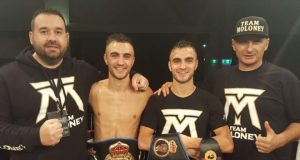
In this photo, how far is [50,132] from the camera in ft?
4.47

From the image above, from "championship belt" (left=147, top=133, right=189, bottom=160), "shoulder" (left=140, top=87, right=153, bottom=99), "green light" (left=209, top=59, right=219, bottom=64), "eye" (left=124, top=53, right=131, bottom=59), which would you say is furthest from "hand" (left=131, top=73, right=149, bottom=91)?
"green light" (left=209, top=59, right=219, bottom=64)

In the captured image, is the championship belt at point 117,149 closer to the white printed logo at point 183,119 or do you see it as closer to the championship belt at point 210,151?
the white printed logo at point 183,119

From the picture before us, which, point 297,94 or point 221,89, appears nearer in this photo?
point 297,94

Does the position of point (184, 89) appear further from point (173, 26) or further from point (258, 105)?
point (173, 26)

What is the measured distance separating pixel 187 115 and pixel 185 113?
0.05 feet

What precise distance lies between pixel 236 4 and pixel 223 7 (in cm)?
14

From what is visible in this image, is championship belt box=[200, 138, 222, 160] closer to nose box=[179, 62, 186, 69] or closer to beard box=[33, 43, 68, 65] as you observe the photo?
nose box=[179, 62, 186, 69]

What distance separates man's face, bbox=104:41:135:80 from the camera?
5.79 feet

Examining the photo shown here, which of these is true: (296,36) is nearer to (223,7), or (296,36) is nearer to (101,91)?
A: (223,7)

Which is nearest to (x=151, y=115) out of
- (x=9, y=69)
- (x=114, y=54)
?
(x=114, y=54)

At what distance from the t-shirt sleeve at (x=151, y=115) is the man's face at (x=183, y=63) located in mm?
197

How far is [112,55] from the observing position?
5.84ft

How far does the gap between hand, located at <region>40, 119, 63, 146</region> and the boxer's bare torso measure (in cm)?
48

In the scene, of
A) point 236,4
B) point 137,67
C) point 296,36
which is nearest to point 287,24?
point 296,36
